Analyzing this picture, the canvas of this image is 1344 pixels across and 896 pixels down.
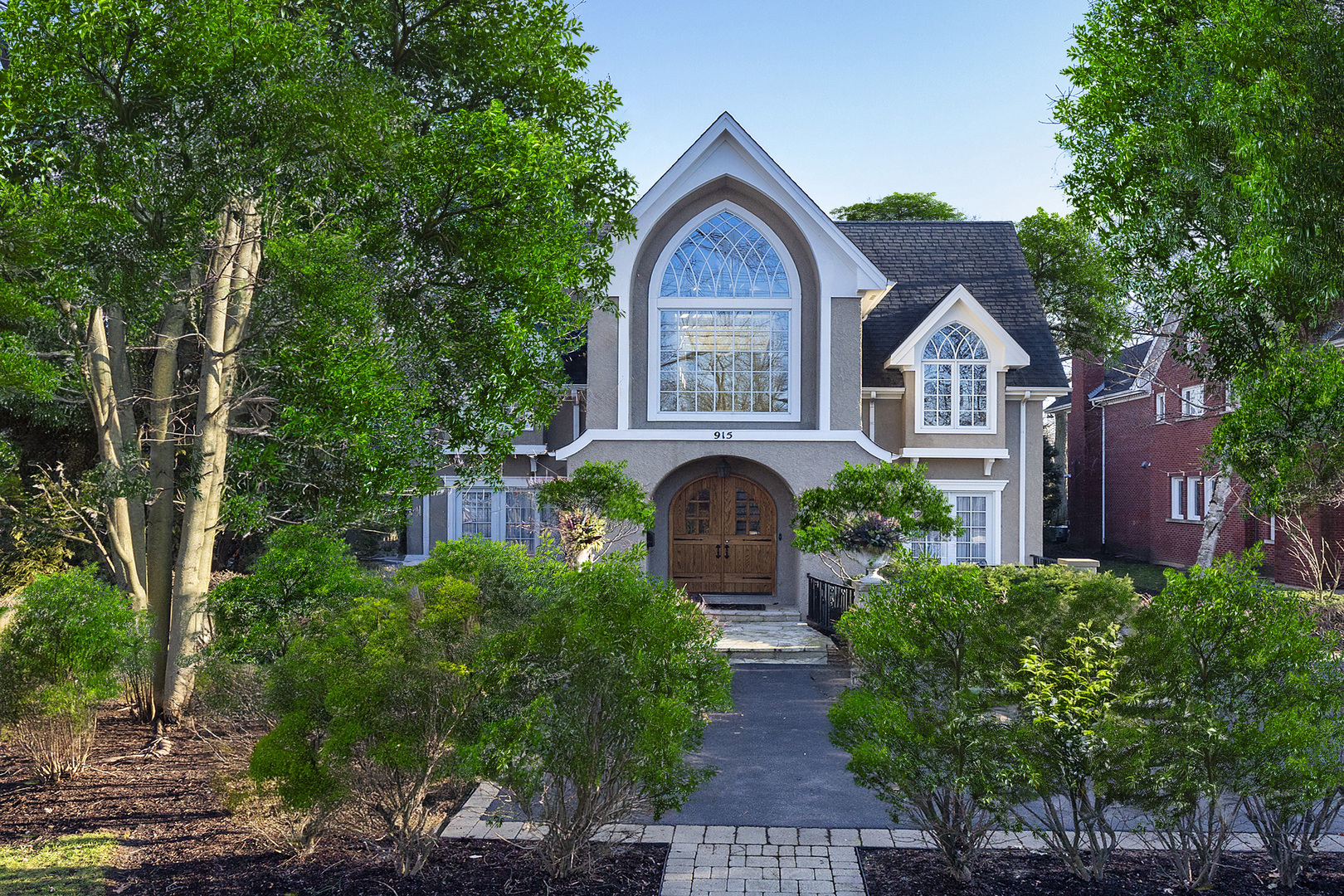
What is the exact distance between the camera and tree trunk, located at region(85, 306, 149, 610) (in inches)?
353

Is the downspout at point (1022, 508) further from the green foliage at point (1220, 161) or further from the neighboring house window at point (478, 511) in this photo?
the neighboring house window at point (478, 511)

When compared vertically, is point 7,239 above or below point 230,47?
below

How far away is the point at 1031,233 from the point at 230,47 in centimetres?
2703

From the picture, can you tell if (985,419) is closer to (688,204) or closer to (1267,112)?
(688,204)

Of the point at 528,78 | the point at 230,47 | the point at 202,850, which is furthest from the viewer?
the point at 528,78

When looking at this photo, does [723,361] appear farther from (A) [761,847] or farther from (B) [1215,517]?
(A) [761,847]

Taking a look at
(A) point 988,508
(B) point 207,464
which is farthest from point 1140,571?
(B) point 207,464

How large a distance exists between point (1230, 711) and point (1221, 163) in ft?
13.1

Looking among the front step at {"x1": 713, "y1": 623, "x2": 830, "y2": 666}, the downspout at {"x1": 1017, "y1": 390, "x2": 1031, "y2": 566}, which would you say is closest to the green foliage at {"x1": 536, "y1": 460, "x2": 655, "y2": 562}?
the front step at {"x1": 713, "y1": 623, "x2": 830, "y2": 666}

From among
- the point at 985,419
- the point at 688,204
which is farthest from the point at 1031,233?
the point at 688,204

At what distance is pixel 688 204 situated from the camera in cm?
1666

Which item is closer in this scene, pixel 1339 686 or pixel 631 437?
pixel 1339 686

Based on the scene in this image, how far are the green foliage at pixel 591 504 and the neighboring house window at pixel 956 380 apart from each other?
267 inches

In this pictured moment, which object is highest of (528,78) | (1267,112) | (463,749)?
(528,78)
